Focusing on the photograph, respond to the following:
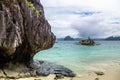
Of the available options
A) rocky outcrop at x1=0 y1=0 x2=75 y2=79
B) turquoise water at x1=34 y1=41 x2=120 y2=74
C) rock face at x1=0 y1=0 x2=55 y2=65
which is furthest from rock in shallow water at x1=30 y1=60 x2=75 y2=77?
turquoise water at x1=34 y1=41 x2=120 y2=74

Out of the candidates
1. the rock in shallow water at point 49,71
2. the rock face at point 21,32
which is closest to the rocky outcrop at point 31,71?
the rock in shallow water at point 49,71

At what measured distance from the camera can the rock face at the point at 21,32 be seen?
17.5m

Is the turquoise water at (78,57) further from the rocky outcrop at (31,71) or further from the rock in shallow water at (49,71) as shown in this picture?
the rocky outcrop at (31,71)

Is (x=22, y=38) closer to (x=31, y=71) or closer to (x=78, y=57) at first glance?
(x=31, y=71)

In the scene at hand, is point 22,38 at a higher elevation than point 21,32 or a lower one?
lower

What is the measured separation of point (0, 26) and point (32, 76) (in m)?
4.54

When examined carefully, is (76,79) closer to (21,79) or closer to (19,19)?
(21,79)

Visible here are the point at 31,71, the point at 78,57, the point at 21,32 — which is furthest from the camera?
the point at 78,57

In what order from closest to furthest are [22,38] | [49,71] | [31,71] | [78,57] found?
[22,38], [31,71], [49,71], [78,57]

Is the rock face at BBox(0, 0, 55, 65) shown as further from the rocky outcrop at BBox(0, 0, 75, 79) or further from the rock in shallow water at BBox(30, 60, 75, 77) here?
the rock in shallow water at BBox(30, 60, 75, 77)

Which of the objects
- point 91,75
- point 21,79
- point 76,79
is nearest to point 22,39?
point 21,79

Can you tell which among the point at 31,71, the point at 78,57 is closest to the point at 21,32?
the point at 31,71

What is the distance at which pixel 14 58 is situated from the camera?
20.3m

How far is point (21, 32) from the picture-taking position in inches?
750
